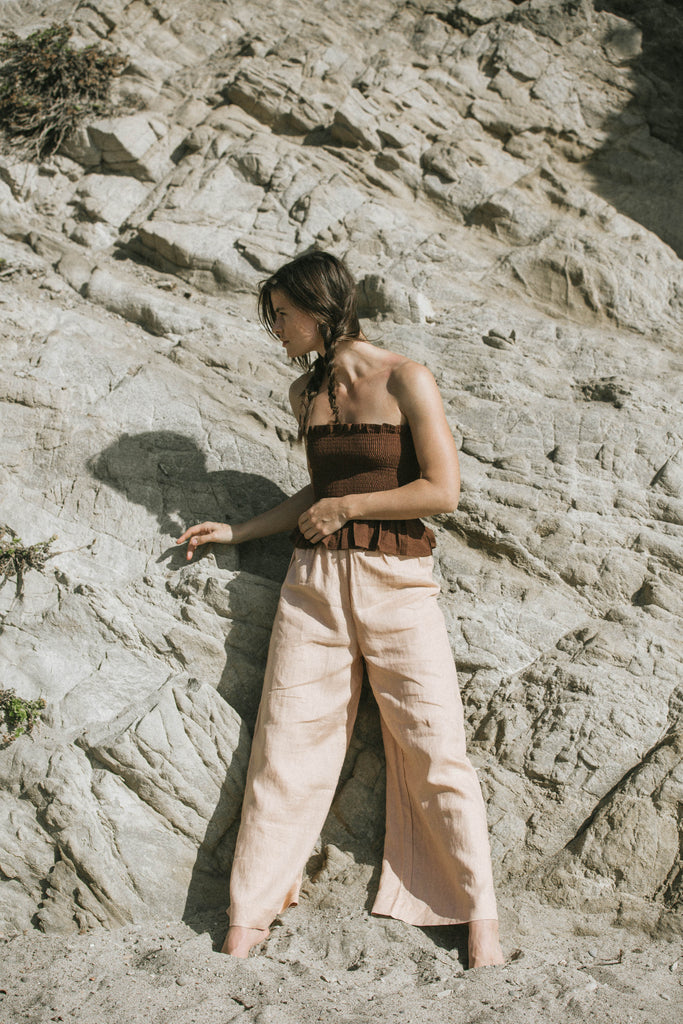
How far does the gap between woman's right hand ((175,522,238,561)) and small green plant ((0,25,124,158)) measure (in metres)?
4.10

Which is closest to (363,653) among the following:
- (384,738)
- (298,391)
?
(384,738)

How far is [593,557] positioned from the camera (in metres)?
3.65

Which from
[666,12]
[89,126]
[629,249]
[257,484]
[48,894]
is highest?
[666,12]

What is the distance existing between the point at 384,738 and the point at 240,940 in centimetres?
90

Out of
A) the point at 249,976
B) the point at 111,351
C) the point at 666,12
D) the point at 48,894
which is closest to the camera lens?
the point at 249,976

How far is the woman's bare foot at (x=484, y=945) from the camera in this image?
269 cm

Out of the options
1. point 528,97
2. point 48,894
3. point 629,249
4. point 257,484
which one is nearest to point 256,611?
point 257,484

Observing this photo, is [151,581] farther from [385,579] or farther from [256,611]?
[385,579]

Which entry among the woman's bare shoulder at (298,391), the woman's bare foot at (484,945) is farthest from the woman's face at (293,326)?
the woman's bare foot at (484,945)

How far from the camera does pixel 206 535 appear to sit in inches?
138

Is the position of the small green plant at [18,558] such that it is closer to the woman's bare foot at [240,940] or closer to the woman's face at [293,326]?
the woman's face at [293,326]

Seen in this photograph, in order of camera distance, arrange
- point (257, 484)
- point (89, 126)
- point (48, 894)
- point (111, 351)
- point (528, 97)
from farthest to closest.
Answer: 1. point (528, 97)
2. point (89, 126)
3. point (111, 351)
4. point (257, 484)
5. point (48, 894)

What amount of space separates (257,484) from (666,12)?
6.70 metres

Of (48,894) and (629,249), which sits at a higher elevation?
(629,249)
